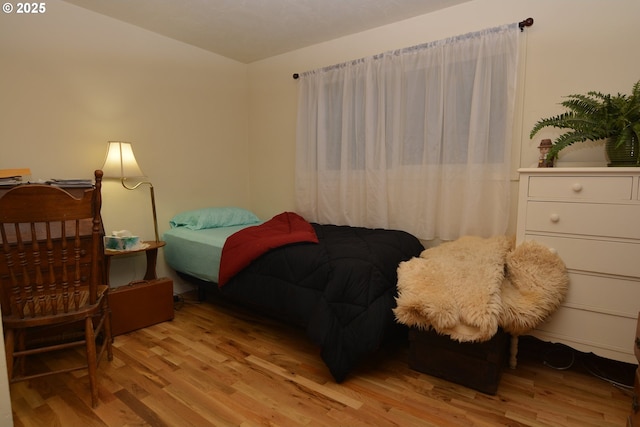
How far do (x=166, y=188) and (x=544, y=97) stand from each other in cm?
307

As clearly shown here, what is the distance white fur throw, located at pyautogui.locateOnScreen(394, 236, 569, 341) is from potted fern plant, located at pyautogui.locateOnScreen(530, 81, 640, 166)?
2.00 feet

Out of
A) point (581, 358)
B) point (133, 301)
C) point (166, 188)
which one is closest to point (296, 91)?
point (166, 188)

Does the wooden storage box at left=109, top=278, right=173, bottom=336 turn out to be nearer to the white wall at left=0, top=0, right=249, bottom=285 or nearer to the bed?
the bed

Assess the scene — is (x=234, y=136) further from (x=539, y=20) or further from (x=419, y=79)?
(x=539, y=20)

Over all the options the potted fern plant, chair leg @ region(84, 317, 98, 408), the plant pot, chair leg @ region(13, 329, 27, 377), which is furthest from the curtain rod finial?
chair leg @ region(13, 329, 27, 377)

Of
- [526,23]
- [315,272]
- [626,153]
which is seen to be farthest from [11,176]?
[626,153]

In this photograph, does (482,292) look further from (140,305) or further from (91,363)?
(140,305)

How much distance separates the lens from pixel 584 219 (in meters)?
1.71

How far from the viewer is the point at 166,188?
3.14 m

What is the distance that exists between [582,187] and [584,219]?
0.16m

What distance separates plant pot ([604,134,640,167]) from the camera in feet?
5.60

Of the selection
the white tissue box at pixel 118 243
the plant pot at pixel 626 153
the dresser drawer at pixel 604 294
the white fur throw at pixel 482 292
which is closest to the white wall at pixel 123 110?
the white tissue box at pixel 118 243

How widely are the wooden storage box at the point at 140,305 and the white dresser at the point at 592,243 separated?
2.51 m

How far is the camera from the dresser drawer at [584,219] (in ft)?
5.26
